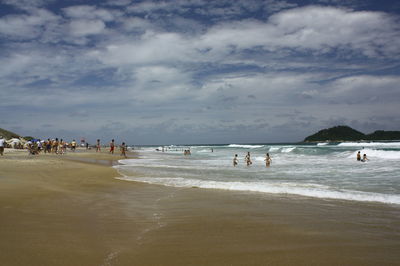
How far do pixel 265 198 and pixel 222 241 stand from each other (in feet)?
14.9

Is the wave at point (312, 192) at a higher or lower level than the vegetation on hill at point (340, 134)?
lower

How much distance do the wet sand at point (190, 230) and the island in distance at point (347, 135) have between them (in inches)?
5671

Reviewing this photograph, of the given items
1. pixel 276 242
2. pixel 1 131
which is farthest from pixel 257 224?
pixel 1 131

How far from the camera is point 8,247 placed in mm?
4312

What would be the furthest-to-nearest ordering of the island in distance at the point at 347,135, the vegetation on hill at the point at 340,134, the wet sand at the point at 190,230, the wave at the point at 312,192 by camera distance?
the vegetation on hill at the point at 340,134 → the island in distance at the point at 347,135 → the wave at the point at 312,192 → the wet sand at the point at 190,230

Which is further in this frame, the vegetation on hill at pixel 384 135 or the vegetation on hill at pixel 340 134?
the vegetation on hill at pixel 340 134

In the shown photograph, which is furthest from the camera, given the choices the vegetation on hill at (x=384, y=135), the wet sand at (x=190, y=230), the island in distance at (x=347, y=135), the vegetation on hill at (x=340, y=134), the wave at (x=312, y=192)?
the vegetation on hill at (x=340, y=134)

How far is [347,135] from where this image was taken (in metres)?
148

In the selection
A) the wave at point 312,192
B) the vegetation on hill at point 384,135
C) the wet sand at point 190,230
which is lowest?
the wave at point 312,192

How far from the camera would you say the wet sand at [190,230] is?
4.24m

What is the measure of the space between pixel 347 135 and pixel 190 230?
523ft

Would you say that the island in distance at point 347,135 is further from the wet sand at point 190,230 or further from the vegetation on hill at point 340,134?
the wet sand at point 190,230

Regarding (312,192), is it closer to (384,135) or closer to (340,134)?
(384,135)

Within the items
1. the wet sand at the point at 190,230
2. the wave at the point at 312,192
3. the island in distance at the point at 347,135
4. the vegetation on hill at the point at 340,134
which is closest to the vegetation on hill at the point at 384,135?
the island in distance at the point at 347,135
